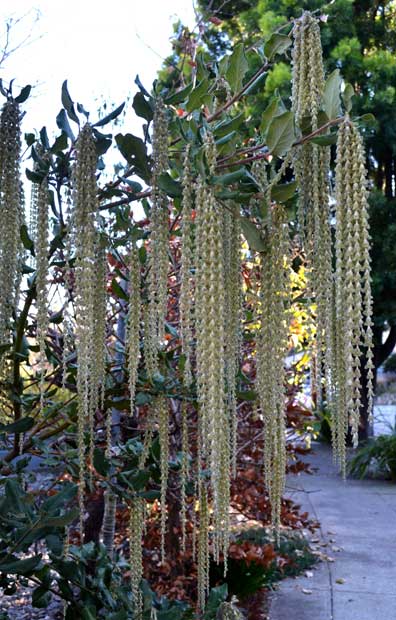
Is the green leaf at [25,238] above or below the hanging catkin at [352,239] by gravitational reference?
above

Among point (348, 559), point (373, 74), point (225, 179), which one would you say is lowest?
point (348, 559)

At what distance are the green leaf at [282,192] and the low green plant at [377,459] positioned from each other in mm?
7312

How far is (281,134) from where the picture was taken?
48.1 inches

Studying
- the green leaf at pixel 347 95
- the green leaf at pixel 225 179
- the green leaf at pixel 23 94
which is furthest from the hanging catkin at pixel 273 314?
the green leaf at pixel 23 94

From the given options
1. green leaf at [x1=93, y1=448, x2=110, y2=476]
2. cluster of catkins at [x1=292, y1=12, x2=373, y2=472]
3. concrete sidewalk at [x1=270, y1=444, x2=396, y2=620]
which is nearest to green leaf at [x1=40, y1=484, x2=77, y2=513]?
green leaf at [x1=93, y1=448, x2=110, y2=476]

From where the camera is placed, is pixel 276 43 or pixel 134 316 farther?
pixel 134 316

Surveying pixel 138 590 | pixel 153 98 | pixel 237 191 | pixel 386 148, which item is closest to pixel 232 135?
pixel 237 191

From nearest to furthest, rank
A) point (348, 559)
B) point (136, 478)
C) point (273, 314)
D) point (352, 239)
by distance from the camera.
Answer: point (352, 239) → point (273, 314) → point (136, 478) → point (348, 559)

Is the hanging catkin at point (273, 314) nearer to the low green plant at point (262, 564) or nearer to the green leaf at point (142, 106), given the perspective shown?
the green leaf at point (142, 106)

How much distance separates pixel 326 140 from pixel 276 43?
286 millimetres

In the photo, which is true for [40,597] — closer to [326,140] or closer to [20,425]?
[20,425]

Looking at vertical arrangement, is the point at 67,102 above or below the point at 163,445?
above

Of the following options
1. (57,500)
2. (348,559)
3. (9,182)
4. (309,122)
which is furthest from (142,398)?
(348,559)

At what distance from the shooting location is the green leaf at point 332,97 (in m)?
1.22
